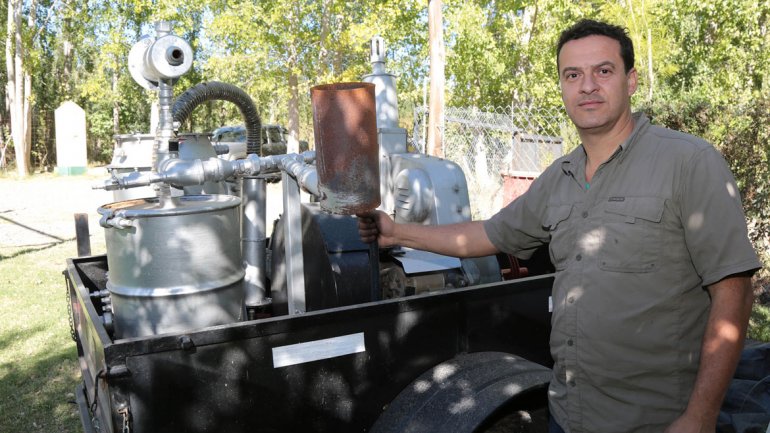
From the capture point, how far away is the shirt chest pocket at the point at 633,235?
69.9 inches

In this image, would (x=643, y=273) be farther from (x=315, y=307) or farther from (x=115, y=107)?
(x=115, y=107)

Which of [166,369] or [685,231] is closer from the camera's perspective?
[685,231]

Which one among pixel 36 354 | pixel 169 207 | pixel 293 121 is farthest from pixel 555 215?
pixel 293 121

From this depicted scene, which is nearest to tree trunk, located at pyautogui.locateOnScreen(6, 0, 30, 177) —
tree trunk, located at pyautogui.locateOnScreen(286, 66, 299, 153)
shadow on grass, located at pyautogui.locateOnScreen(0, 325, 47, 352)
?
tree trunk, located at pyautogui.locateOnScreen(286, 66, 299, 153)

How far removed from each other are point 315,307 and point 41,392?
2863 mm

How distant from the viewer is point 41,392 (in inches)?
185

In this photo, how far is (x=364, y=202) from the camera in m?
2.05

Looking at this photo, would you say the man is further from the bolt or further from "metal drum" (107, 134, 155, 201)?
"metal drum" (107, 134, 155, 201)

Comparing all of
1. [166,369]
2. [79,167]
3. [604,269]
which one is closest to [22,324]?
[166,369]

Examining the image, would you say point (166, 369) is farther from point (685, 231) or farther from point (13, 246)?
point (13, 246)


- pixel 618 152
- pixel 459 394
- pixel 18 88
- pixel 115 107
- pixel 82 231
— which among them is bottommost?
pixel 459 394

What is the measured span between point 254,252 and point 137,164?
1.92 metres

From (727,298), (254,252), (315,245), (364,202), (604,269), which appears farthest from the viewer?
(254,252)

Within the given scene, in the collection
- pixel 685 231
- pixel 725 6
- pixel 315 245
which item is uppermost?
pixel 725 6
